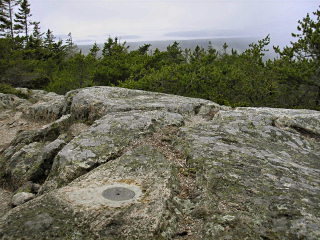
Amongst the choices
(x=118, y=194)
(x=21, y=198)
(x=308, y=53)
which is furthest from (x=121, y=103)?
(x=308, y=53)

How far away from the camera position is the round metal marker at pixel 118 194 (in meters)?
3.86

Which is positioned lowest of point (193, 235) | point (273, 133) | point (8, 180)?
point (8, 180)

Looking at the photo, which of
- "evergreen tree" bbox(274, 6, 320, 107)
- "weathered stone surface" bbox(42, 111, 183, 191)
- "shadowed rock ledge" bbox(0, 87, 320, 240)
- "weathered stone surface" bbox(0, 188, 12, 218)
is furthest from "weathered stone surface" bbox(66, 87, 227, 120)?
"evergreen tree" bbox(274, 6, 320, 107)

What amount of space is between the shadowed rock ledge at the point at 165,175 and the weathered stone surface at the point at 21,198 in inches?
0.7

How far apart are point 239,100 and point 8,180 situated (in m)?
12.0

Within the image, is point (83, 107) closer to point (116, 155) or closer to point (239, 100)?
point (116, 155)

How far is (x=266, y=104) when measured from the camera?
595 inches

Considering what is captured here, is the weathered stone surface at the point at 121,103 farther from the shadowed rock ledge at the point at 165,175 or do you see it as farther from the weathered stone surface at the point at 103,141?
the weathered stone surface at the point at 103,141

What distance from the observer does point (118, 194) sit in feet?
13.0

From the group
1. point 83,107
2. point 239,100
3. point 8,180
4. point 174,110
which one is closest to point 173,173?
point 174,110

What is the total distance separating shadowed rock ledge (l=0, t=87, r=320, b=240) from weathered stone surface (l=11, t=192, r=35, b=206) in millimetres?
18

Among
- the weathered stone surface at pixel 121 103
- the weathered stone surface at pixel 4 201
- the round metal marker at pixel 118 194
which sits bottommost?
the weathered stone surface at pixel 4 201

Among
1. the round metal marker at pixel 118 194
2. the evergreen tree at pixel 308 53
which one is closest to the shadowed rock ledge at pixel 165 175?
the round metal marker at pixel 118 194

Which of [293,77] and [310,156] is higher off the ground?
[293,77]
